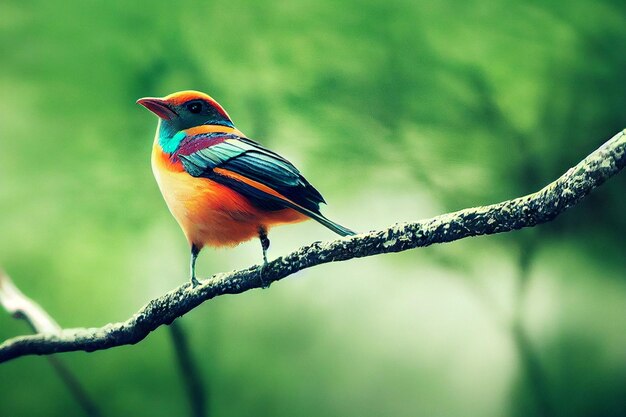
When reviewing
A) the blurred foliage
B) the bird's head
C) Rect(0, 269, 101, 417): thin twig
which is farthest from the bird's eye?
Rect(0, 269, 101, 417): thin twig

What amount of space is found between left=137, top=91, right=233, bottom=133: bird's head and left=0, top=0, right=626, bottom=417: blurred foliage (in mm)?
132

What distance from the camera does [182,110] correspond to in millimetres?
1523

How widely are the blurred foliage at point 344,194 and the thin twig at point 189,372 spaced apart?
0.02 m

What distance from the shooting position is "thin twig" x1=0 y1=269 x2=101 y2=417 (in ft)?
5.37

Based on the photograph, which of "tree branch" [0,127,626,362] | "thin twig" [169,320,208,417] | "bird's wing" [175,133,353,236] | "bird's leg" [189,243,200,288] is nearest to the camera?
"tree branch" [0,127,626,362]

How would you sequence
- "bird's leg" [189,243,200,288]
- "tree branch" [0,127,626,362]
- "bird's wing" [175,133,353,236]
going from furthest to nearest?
"bird's leg" [189,243,200,288] < "bird's wing" [175,133,353,236] < "tree branch" [0,127,626,362]

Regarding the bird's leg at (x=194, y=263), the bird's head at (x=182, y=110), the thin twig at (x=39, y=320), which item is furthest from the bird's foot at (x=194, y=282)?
the thin twig at (x=39, y=320)

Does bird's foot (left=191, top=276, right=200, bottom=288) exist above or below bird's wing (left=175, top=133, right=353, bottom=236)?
below

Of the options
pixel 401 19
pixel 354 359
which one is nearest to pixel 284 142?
pixel 401 19

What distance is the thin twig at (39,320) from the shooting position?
164 centimetres

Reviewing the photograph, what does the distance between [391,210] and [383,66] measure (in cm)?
38

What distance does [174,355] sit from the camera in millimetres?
1606

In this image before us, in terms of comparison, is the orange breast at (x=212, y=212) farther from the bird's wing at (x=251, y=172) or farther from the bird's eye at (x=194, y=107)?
the bird's eye at (x=194, y=107)

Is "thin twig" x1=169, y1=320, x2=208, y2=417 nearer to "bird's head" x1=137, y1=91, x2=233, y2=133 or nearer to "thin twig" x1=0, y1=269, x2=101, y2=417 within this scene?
"thin twig" x1=0, y1=269, x2=101, y2=417
